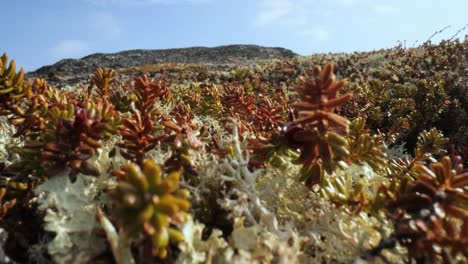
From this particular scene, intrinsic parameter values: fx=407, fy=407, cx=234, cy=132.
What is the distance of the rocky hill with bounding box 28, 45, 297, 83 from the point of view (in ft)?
118

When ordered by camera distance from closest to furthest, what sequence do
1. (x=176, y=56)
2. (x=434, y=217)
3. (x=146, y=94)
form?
(x=434, y=217) < (x=146, y=94) < (x=176, y=56)

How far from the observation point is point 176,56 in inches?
1678

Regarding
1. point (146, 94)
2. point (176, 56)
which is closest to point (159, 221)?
point (146, 94)

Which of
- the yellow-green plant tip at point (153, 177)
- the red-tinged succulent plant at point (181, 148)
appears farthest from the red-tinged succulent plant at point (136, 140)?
the yellow-green plant tip at point (153, 177)

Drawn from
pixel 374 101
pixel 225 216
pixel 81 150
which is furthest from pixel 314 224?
pixel 374 101

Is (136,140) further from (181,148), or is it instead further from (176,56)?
(176,56)

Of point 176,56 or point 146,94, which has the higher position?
point 146,94

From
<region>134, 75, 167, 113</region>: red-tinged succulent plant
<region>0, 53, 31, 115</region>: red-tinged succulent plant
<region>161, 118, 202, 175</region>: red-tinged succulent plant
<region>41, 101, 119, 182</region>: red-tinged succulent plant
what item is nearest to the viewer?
<region>41, 101, 119, 182</region>: red-tinged succulent plant

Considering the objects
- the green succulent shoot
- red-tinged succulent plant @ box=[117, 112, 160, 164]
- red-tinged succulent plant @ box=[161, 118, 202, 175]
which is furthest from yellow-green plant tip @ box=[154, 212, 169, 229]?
red-tinged succulent plant @ box=[117, 112, 160, 164]

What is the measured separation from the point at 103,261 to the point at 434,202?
1.08 metres

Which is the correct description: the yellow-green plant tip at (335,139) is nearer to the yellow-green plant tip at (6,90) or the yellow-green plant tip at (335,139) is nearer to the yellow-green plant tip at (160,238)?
the yellow-green plant tip at (160,238)

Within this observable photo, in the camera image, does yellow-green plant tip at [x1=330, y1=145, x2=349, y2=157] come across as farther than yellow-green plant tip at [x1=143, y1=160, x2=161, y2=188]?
Yes

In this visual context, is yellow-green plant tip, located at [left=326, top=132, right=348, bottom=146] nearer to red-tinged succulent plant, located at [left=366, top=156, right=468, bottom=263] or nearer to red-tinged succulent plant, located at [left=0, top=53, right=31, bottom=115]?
red-tinged succulent plant, located at [left=366, top=156, right=468, bottom=263]

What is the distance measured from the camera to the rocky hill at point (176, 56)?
36.1 meters
